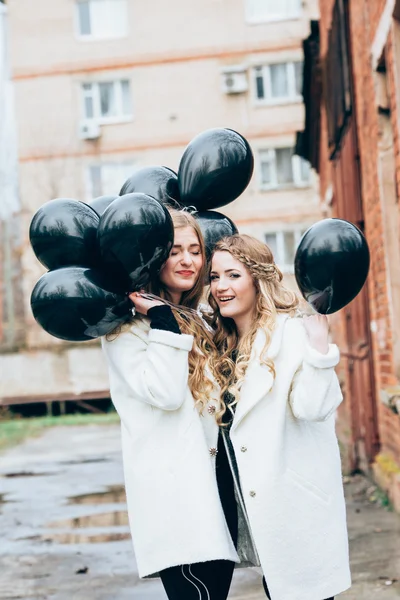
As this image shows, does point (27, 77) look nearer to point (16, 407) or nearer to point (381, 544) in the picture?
point (16, 407)

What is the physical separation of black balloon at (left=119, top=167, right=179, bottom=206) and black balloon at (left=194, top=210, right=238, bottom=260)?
0.14 metres

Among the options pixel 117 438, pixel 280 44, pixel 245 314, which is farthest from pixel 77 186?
pixel 245 314

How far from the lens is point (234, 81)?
87.8 ft

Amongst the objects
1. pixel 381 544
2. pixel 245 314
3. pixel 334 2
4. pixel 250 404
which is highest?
pixel 334 2

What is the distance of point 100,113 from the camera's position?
28.1 metres

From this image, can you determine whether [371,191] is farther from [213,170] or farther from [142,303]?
[142,303]

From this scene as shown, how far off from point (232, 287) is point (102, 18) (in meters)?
26.2

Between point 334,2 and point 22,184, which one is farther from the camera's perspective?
point 22,184

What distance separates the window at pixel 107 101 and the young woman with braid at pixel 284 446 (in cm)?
2525

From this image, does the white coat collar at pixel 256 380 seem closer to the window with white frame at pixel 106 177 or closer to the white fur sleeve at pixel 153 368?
the white fur sleeve at pixel 153 368

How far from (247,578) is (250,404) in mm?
2817

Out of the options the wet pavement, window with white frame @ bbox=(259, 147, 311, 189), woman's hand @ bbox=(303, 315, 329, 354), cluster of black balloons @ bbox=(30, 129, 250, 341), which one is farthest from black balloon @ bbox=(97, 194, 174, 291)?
window with white frame @ bbox=(259, 147, 311, 189)

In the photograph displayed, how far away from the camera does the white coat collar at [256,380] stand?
3.22m

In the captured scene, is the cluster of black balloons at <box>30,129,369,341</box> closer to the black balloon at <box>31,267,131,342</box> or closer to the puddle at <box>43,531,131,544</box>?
the black balloon at <box>31,267,131,342</box>
